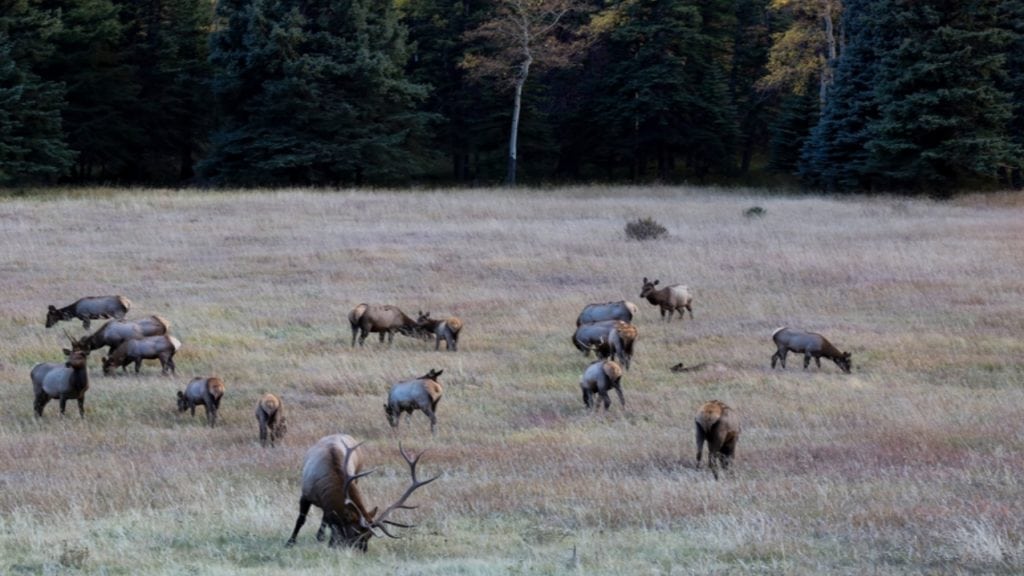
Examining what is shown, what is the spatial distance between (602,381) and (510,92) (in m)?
43.1

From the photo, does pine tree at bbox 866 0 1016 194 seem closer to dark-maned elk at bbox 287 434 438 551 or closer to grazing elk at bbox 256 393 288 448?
grazing elk at bbox 256 393 288 448

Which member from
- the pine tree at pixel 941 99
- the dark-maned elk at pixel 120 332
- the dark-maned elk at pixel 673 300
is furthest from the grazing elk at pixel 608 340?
the pine tree at pixel 941 99

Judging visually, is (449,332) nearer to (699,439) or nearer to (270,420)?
(270,420)

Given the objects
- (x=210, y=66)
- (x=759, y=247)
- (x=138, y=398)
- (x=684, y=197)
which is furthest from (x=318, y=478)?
(x=210, y=66)

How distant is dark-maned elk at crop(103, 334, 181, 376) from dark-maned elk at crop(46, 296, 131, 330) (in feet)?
12.1

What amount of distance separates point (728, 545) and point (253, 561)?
9.91 feet

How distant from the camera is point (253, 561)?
8.12 m

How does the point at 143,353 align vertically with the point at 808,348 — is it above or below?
below

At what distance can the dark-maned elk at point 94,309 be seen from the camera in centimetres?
2012

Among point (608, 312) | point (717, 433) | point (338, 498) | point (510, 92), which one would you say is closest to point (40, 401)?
point (338, 498)

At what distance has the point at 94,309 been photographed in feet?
66.4

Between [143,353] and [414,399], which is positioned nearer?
[414,399]

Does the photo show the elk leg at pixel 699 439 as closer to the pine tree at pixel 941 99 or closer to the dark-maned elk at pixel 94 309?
the dark-maned elk at pixel 94 309

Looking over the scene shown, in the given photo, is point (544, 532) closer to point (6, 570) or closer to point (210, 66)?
point (6, 570)
